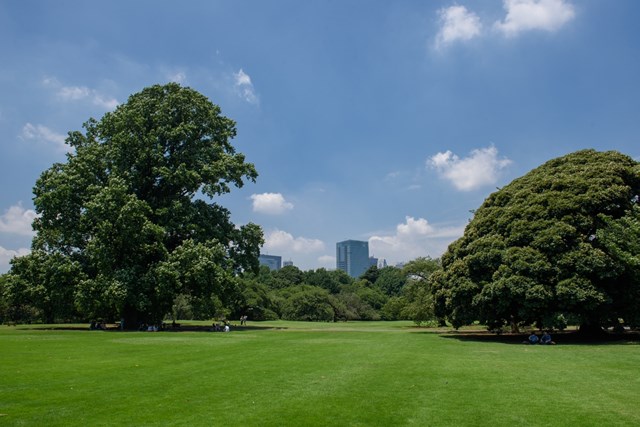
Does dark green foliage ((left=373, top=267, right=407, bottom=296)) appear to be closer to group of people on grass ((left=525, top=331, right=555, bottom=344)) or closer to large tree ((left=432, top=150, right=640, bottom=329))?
large tree ((left=432, top=150, right=640, bottom=329))

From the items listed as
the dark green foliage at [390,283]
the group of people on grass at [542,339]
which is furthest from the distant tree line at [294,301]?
the group of people on grass at [542,339]

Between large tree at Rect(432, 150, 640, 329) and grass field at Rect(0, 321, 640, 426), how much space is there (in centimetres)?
657

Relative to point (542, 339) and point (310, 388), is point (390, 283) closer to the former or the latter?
point (542, 339)

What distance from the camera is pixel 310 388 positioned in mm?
11547

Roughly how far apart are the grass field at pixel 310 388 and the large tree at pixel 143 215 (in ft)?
53.6

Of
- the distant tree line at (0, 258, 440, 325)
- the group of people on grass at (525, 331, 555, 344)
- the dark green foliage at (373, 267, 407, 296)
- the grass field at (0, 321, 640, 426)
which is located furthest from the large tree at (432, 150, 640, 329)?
the dark green foliage at (373, 267, 407, 296)

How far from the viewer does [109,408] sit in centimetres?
905

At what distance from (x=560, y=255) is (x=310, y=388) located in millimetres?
20623

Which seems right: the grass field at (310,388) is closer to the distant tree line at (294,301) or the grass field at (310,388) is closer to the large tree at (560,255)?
the large tree at (560,255)

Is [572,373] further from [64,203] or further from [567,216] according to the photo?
[64,203]

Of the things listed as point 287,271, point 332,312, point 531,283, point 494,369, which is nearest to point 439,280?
point 531,283

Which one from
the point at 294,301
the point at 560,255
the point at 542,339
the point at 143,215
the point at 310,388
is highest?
the point at 143,215

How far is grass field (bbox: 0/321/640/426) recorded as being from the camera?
28.3ft

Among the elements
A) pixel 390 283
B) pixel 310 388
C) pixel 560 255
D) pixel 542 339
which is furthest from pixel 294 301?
pixel 310 388
